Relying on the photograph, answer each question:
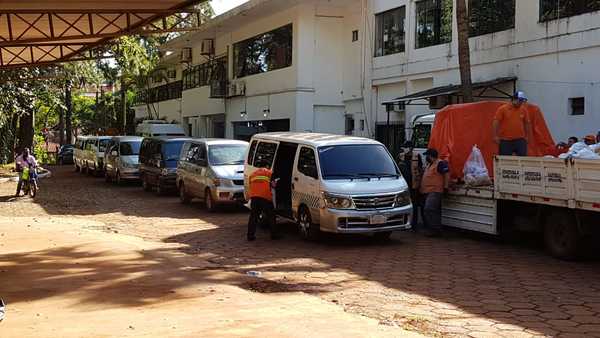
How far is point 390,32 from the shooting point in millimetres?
25000

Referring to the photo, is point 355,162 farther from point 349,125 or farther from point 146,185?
point 349,125

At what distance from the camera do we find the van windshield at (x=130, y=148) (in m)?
26.1

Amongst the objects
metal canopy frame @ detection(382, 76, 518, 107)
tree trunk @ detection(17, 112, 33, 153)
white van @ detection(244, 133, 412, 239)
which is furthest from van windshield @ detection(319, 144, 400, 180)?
tree trunk @ detection(17, 112, 33, 153)

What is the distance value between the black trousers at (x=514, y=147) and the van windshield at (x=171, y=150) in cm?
1214

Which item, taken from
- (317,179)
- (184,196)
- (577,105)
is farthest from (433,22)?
(317,179)

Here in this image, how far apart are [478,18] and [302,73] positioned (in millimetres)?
9111

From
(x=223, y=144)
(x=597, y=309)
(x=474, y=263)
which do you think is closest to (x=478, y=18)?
(x=223, y=144)

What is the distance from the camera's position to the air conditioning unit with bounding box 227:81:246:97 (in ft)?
109

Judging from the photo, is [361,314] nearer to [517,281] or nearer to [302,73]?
[517,281]

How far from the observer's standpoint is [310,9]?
2762cm

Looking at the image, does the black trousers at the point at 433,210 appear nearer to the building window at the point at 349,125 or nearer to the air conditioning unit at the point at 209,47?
the building window at the point at 349,125

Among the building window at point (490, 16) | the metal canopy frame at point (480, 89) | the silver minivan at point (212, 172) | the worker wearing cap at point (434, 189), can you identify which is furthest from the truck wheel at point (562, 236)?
the building window at point (490, 16)

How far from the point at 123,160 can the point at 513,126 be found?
17.2 meters

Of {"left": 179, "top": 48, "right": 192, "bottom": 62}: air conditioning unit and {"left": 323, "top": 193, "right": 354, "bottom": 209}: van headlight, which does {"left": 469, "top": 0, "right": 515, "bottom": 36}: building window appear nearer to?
{"left": 323, "top": 193, "right": 354, "bottom": 209}: van headlight
